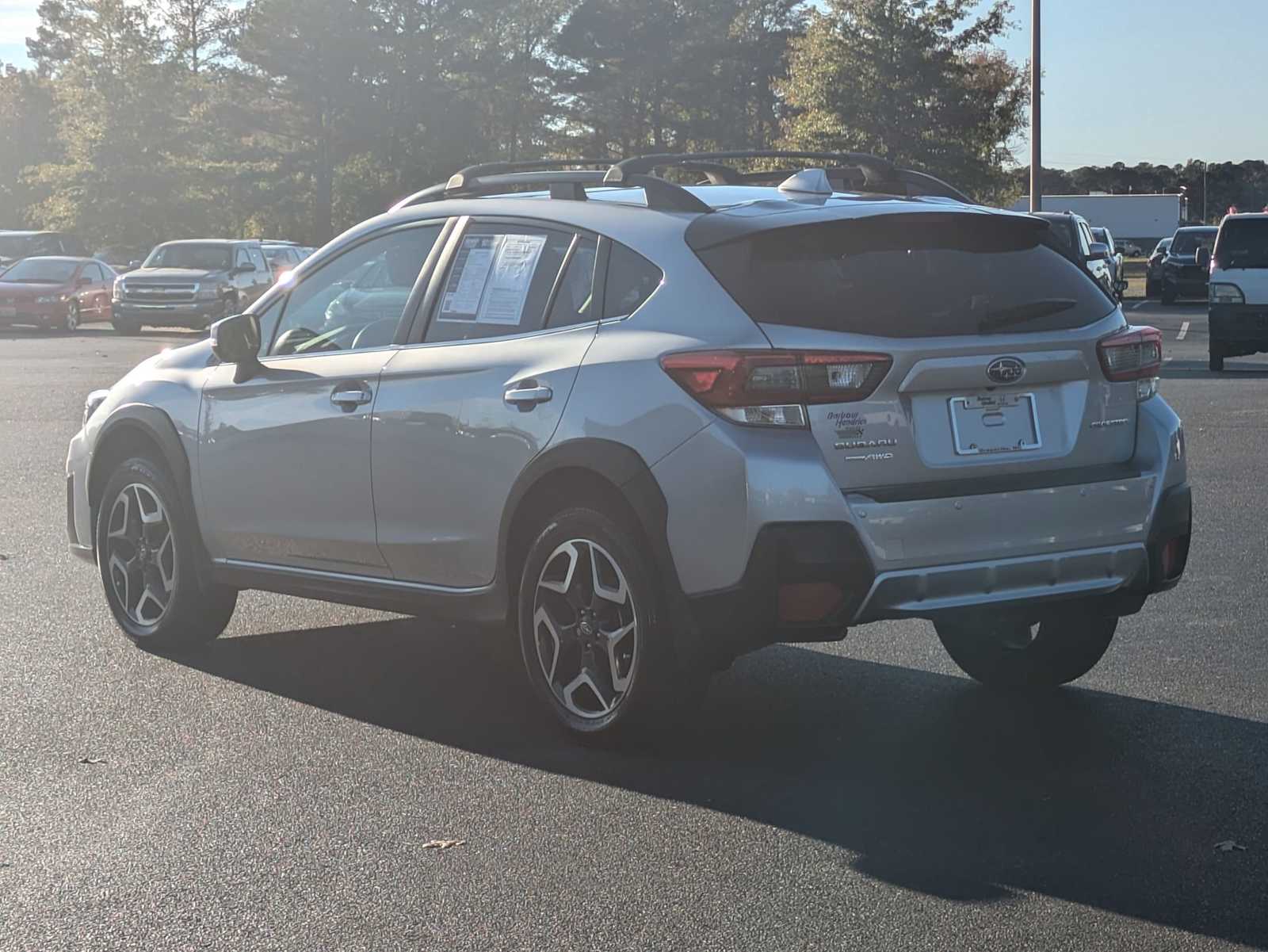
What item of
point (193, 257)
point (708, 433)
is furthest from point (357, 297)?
point (193, 257)

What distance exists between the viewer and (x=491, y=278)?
6.31m

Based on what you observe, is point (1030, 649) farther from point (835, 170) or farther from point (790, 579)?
point (835, 170)

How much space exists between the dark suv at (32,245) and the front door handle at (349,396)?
128 ft

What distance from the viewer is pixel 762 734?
6.03 meters

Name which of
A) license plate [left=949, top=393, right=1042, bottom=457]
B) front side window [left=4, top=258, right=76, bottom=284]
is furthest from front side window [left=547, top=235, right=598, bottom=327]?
front side window [left=4, top=258, right=76, bottom=284]

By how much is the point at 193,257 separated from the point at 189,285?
1447 millimetres

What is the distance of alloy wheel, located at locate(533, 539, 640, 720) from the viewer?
18.7 ft

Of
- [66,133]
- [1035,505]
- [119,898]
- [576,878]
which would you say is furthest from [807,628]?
[66,133]

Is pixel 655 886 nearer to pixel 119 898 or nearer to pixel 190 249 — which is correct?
pixel 119 898

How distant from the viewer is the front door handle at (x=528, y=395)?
19.2ft

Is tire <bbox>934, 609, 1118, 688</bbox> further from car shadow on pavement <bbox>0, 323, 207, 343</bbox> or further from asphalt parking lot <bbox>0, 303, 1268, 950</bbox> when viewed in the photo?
car shadow on pavement <bbox>0, 323, 207, 343</bbox>

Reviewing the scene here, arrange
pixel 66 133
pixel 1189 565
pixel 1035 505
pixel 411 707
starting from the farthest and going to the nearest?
pixel 66 133
pixel 1189 565
pixel 411 707
pixel 1035 505

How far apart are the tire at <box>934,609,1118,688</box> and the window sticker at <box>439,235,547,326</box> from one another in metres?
1.71

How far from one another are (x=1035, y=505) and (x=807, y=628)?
0.75 meters
